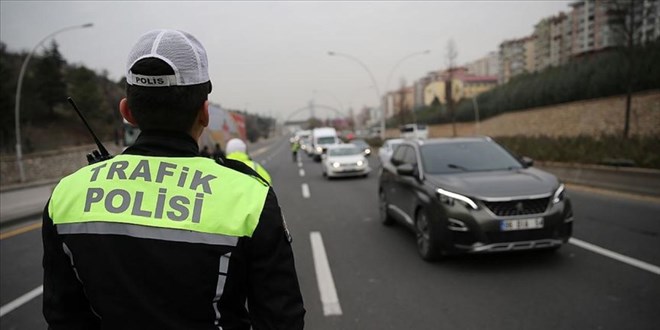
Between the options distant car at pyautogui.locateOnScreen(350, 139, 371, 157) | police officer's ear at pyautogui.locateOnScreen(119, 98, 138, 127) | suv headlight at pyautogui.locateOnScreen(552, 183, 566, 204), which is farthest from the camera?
A: distant car at pyautogui.locateOnScreen(350, 139, 371, 157)

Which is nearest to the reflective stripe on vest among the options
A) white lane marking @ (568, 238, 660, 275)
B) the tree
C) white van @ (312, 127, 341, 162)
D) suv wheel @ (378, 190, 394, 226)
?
white lane marking @ (568, 238, 660, 275)

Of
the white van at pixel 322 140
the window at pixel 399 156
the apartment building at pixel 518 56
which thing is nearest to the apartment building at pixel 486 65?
the apartment building at pixel 518 56

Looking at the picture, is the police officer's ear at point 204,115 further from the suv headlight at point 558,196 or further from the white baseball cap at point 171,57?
the suv headlight at point 558,196

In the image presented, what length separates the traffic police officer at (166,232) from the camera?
1.28 m

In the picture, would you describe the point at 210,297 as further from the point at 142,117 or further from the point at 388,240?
the point at 388,240

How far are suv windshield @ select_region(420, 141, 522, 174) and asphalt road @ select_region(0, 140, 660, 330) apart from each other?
1.25m

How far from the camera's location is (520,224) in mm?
5059

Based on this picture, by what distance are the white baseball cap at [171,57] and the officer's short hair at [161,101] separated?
13 mm

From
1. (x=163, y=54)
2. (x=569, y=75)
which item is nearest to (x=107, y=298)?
(x=163, y=54)

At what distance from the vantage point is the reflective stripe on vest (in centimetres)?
129

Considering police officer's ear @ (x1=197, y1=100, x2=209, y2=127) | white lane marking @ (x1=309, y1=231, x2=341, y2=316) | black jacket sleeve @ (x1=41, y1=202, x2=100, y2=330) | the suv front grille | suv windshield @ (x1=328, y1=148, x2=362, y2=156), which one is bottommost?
white lane marking @ (x1=309, y1=231, x2=341, y2=316)

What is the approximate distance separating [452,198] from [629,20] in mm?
19361

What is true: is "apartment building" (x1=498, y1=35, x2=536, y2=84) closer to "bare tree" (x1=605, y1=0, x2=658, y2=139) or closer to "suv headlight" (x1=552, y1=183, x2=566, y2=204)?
"bare tree" (x1=605, y1=0, x2=658, y2=139)

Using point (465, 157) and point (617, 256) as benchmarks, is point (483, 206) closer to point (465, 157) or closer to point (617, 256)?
point (465, 157)
